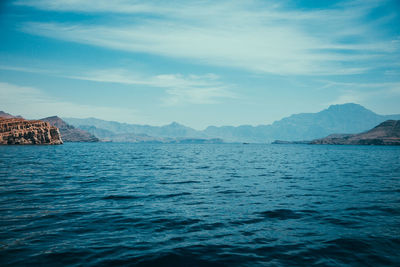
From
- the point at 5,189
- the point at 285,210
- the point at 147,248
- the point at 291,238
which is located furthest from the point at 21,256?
the point at 5,189

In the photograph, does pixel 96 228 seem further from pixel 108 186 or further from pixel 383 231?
pixel 383 231

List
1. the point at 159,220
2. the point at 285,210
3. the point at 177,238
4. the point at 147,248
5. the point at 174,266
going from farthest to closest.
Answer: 1. the point at 285,210
2. the point at 159,220
3. the point at 177,238
4. the point at 147,248
5. the point at 174,266

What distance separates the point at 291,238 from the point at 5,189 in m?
25.8

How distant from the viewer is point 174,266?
9.33 metres

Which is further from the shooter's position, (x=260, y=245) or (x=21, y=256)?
(x=260, y=245)

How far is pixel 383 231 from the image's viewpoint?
13.4 metres

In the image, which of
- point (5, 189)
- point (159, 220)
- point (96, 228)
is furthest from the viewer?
point (5, 189)

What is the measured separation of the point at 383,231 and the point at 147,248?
514 inches

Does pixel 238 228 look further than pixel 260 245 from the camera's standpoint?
Yes

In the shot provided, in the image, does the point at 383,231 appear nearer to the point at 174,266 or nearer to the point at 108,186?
the point at 174,266

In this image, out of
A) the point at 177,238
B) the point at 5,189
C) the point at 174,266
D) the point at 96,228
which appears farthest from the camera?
the point at 5,189

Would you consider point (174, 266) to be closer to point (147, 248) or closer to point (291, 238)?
point (147, 248)

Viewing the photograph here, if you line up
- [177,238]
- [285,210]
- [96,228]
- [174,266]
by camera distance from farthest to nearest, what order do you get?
[285,210] < [96,228] < [177,238] < [174,266]

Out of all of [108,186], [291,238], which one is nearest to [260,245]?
[291,238]
